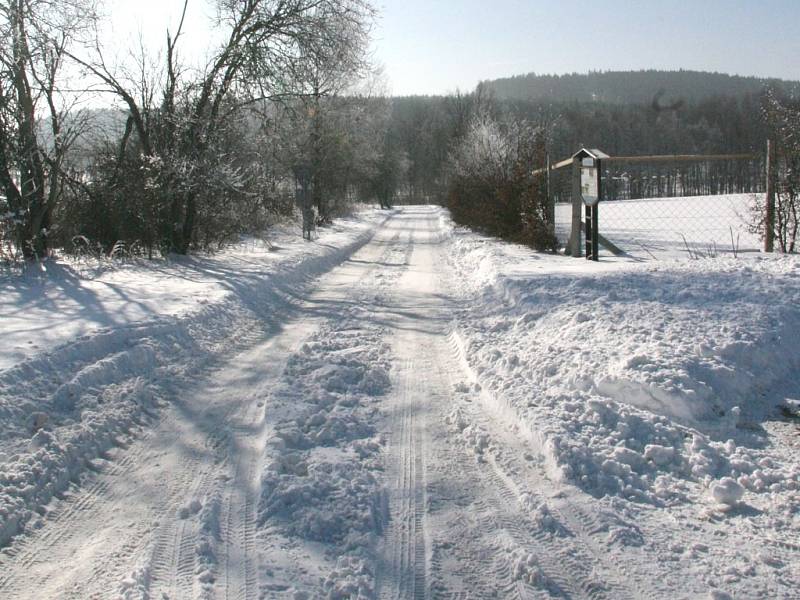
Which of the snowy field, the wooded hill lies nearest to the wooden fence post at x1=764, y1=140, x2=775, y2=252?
the snowy field

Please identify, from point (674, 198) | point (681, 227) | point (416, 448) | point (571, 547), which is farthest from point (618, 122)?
point (571, 547)

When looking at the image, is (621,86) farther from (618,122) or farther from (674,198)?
(674,198)

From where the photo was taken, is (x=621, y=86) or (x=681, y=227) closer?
(x=681, y=227)

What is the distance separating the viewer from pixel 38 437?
4.31 m

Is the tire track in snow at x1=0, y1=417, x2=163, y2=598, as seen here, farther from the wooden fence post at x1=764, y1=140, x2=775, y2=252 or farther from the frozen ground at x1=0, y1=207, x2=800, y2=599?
the wooden fence post at x1=764, y1=140, x2=775, y2=252

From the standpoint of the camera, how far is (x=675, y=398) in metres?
4.79

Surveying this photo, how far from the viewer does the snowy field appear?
14.7 m

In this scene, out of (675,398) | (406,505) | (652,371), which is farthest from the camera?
(652,371)

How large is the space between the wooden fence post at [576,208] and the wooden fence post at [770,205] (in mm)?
3340

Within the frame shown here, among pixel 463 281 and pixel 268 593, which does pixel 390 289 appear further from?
pixel 268 593

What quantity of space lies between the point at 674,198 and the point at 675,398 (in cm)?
1817

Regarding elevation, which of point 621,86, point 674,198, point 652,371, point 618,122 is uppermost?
point 621,86

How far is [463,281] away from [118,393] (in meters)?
8.04

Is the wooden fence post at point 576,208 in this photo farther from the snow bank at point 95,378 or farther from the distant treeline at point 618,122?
the distant treeline at point 618,122
